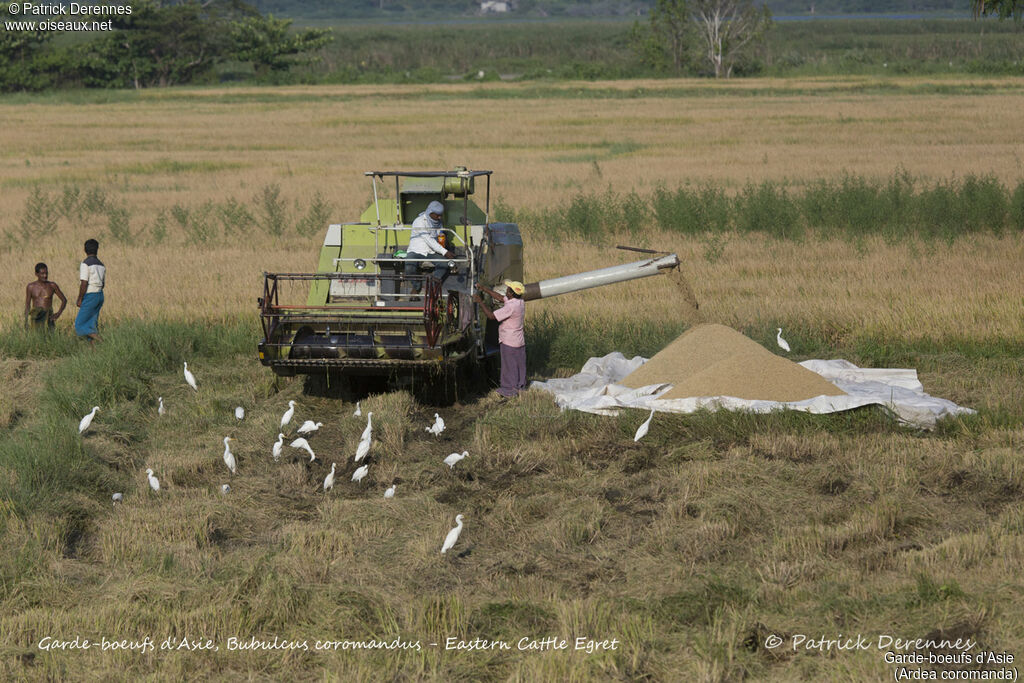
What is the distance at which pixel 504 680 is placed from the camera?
20.4 feet

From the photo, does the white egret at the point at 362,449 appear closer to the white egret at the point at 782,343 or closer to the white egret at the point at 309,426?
the white egret at the point at 309,426

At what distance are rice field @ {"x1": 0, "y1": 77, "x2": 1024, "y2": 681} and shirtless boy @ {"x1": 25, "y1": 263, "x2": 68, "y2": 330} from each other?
317mm

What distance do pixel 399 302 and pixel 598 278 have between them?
1.95 m

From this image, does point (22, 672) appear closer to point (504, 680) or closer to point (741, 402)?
point (504, 680)

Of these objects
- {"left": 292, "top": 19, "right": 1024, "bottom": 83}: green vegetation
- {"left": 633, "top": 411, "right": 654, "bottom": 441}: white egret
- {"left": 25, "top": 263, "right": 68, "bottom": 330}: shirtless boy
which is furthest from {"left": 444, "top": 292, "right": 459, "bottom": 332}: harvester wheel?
{"left": 292, "top": 19, "right": 1024, "bottom": 83}: green vegetation

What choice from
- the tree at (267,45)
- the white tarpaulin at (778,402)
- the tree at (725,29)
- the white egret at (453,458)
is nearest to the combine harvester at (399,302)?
the white tarpaulin at (778,402)

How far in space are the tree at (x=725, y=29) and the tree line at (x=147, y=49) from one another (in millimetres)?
26383

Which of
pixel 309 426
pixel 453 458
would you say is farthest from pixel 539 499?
pixel 309 426

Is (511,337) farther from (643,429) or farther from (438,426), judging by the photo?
(643,429)

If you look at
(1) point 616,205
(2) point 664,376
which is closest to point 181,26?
(1) point 616,205

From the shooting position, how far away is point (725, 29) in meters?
78.5

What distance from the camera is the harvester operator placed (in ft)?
39.1

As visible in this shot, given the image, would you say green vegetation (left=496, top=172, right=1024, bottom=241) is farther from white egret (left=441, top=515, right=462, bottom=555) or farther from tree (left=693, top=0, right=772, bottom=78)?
tree (left=693, top=0, right=772, bottom=78)

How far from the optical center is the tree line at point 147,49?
72.3 meters
